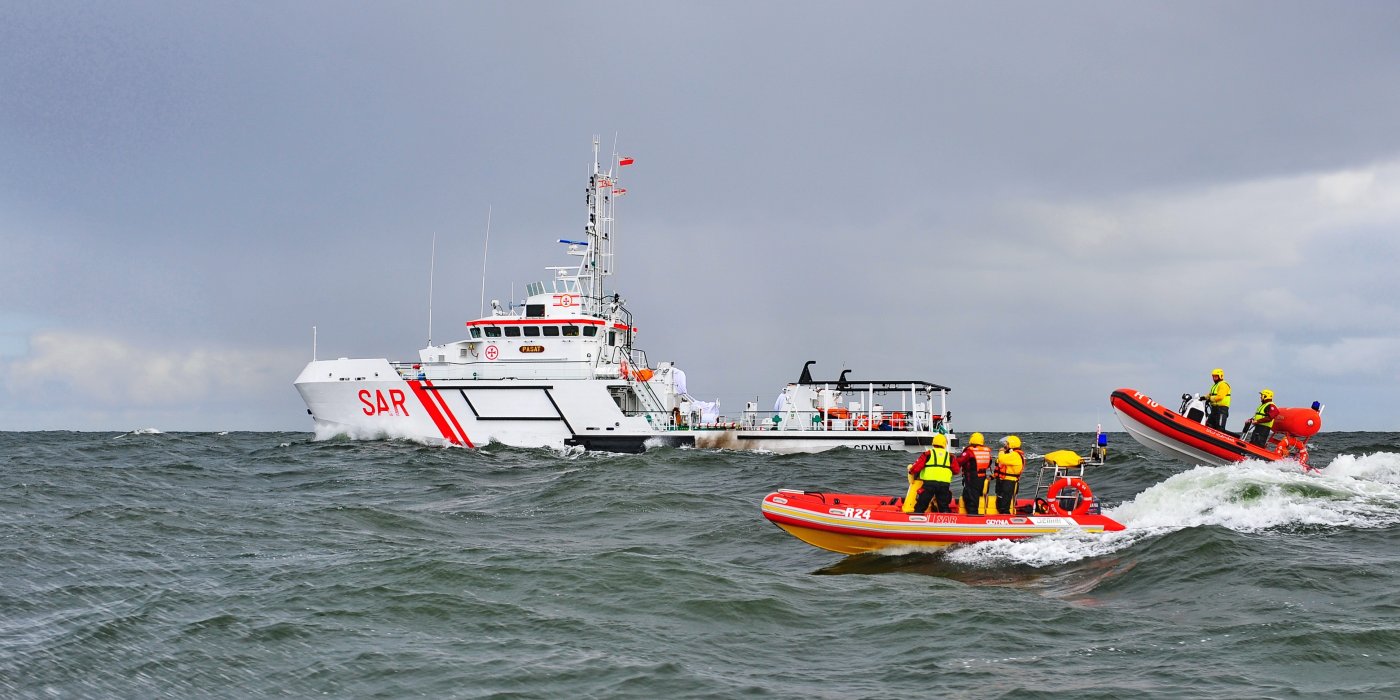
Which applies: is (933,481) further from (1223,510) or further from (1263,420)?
(1263,420)

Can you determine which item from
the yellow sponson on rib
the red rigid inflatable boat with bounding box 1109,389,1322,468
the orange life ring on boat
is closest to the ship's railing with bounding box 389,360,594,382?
the red rigid inflatable boat with bounding box 1109,389,1322,468

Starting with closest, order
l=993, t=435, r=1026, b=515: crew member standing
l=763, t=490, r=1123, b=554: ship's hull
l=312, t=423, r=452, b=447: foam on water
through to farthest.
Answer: l=763, t=490, r=1123, b=554: ship's hull → l=993, t=435, r=1026, b=515: crew member standing → l=312, t=423, r=452, b=447: foam on water

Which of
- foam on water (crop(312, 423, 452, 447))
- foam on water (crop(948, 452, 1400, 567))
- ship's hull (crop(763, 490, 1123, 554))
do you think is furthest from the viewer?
foam on water (crop(312, 423, 452, 447))

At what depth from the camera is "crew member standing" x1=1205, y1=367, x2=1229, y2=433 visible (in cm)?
2086

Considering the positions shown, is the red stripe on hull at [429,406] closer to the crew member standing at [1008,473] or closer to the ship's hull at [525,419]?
the ship's hull at [525,419]

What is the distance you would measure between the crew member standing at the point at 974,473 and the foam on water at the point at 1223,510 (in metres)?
0.72

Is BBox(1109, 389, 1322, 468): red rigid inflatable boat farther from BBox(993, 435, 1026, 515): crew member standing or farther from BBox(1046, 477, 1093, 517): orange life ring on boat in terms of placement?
BBox(993, 435, 1026, 515): crew member standing

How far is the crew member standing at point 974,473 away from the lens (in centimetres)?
1260

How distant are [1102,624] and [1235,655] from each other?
1213mm

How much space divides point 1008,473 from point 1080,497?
111cm

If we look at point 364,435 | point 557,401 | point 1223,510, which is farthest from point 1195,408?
point 364,435

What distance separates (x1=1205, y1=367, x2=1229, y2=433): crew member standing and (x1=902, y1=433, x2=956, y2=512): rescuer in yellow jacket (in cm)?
1111

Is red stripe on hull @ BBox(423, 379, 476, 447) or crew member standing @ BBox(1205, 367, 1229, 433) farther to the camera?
red stripe on hull @ BBox(423, 379, 476, 447)

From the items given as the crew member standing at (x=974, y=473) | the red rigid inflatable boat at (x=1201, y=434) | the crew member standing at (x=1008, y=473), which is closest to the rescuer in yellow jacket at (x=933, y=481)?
the crew member standing at (x=974, y=473)
